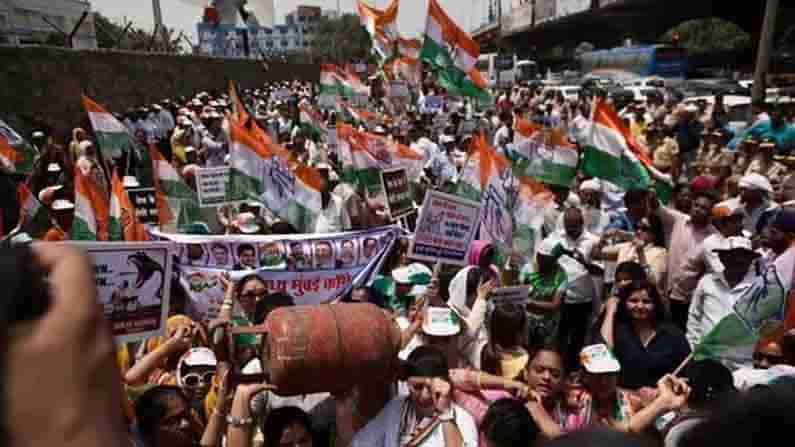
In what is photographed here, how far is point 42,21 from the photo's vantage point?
33.3 metres

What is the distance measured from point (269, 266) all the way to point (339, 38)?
7571cm

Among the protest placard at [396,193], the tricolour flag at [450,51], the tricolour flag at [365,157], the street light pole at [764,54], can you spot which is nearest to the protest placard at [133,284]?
the protest placard at [396,193]

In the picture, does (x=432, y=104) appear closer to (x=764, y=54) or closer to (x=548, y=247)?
(x=764, y=54)

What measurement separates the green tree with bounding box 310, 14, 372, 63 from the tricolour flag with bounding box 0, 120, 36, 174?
197ft

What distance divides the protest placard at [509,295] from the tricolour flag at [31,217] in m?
3.58

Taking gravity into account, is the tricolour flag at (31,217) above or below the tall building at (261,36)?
below

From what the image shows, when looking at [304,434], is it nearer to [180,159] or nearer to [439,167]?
[439,167]

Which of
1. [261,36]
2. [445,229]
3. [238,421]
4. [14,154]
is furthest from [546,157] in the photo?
[261,36]

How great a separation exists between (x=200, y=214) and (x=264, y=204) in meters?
0.77

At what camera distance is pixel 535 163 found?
7.18m

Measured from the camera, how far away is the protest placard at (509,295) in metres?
4.02

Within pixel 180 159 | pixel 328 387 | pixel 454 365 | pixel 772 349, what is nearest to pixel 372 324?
pixel 328 387

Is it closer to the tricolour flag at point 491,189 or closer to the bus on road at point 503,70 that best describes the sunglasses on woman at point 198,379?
the tricolour flag at point 491,189

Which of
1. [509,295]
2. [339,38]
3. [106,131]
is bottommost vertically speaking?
[509,295]
